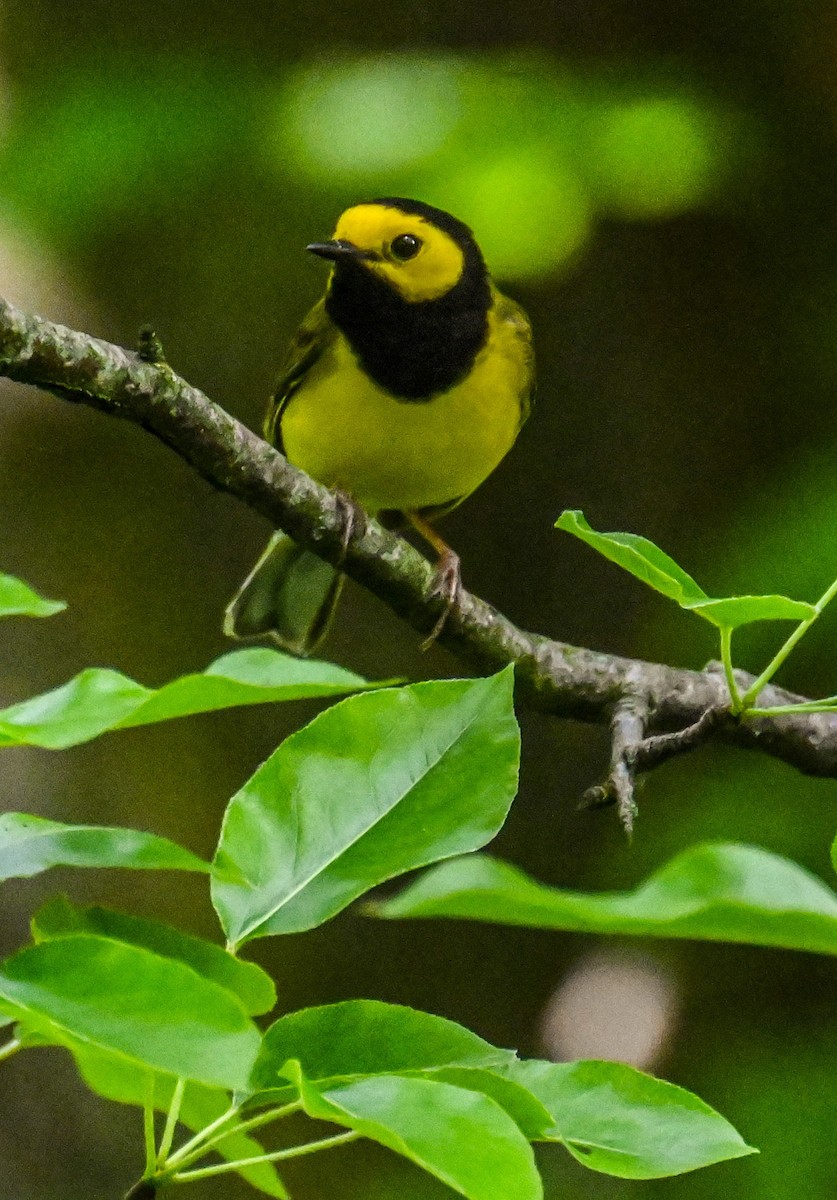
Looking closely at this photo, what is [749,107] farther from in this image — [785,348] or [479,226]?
[479,226]

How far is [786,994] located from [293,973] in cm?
110

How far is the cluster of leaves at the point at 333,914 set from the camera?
1.69ft

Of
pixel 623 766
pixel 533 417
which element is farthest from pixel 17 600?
pixel 533 417

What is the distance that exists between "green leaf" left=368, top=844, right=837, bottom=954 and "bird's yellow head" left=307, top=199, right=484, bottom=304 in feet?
5.88

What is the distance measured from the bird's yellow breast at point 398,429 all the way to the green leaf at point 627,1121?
61.1 inches

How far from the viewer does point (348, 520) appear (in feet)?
4.66

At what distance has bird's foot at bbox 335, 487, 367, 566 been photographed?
138 cm

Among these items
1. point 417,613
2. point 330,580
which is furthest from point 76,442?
point 417,613

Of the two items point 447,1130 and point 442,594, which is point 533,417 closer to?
point 442,594

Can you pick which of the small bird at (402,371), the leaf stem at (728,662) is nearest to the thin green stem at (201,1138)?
the leaf stem at (728,662)

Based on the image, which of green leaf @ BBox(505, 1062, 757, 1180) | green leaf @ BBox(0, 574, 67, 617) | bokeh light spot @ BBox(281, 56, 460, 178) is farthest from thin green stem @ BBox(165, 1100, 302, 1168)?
bokeh light spot @ BBox(281, 56, 460, 178)

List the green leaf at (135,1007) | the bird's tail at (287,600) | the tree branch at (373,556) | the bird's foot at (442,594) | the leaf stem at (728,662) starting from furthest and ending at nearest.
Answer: the bird's tail at (287,600)
the bird's foot at (442,594)
the tree branch at (373,556)
the leaf stem at (728,662)
the green leaf at (135,1007)

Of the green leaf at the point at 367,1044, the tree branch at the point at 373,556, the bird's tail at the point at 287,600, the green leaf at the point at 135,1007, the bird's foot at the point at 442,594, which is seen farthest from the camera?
the bird's tail at the point at 287,600

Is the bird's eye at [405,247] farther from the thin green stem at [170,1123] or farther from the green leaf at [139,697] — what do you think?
the thin green stem at [170,1123]
